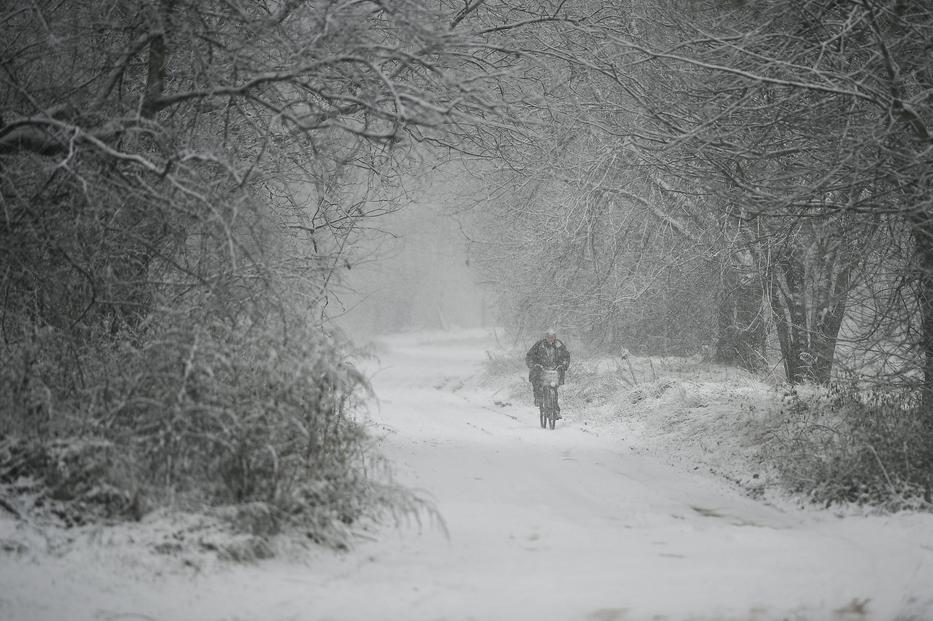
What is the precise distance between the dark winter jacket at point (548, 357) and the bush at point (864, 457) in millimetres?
5855

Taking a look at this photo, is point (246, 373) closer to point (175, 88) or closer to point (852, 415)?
point (175, 88)

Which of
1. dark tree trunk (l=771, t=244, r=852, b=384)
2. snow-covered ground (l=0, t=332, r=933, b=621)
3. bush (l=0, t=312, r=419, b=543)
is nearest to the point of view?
snow-covered ground (l=0, t=332, r=933, b=621)

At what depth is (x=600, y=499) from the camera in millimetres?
7168

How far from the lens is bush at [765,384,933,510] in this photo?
6.59m

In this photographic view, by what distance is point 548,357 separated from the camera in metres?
14.4

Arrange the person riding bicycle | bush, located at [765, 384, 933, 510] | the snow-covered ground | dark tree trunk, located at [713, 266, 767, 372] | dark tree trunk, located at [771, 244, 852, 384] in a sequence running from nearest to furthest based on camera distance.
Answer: the snow-covered ground
bush, located at [765, 384, 933, 510]
dark tree trunk, located at [771, 244, 852, 384]
the person riding bicycle
dark tree trunk, located at [713, 266, 767, 372]

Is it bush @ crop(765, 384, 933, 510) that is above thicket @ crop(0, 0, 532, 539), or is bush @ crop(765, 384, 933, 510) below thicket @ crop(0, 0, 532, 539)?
below

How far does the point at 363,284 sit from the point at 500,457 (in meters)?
43.3

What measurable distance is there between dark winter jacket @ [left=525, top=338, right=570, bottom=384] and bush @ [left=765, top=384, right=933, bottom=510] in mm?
5855

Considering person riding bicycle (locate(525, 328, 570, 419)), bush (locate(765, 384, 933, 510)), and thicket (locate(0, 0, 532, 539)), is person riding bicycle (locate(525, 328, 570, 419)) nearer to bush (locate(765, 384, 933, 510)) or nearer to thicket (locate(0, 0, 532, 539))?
bush (locate(765, 384, 933, 510))

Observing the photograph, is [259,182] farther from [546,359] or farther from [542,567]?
[546,359]

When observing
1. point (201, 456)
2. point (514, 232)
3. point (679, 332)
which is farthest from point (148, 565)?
point (679, 332)

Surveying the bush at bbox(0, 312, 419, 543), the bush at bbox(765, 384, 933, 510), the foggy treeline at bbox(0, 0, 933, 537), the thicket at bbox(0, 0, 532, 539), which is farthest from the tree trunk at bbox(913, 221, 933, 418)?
the bush at bbox(0, 312, 419, 543)

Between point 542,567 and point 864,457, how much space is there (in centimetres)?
400
